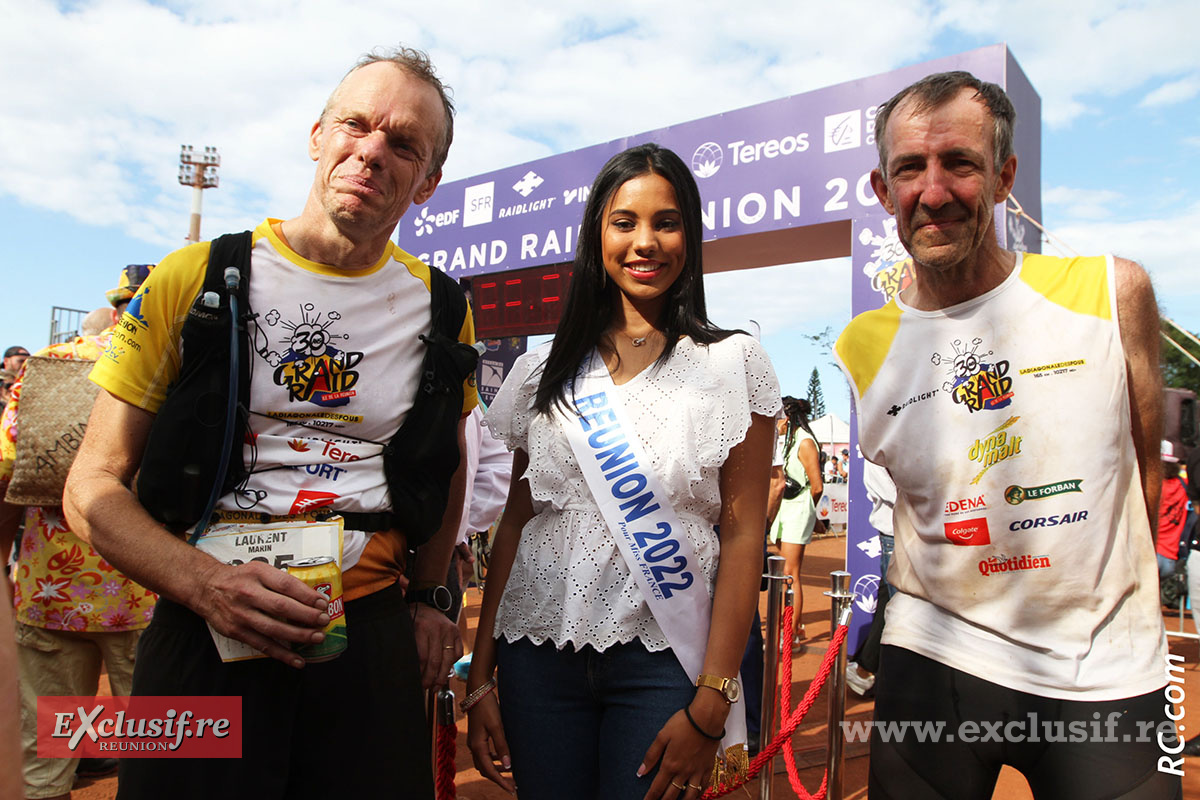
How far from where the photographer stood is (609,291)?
2010 mm

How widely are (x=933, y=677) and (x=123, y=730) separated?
5.43 feet

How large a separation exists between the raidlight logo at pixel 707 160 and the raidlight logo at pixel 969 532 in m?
5.84

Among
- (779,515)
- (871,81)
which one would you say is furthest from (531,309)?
(871,81)

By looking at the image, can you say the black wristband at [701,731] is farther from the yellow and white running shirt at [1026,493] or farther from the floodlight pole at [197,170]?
the floodlight pole at [197,170]

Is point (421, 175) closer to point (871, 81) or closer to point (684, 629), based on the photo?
point (684, 629)

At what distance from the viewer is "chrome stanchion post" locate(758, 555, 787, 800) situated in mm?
2432

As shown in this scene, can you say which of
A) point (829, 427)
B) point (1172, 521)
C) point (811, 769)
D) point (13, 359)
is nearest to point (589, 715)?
point (811, 769)

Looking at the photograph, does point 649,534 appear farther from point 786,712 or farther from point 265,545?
point 786,712

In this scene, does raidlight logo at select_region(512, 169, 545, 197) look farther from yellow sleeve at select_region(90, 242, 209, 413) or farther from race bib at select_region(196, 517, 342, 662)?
race bib at select_region(196, 517, 342, 662)

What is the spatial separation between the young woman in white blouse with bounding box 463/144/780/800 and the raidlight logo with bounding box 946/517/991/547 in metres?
0.42

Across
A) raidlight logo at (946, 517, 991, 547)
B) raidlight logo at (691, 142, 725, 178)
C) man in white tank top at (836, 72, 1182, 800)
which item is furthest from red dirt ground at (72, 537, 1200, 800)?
raidlight logo at (691, 142, 725, 178)

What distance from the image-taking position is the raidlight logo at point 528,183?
859 cm

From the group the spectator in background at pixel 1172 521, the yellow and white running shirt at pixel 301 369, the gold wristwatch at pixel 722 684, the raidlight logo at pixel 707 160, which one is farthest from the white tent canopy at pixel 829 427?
the yellow and white running shirt at pixel 301 369

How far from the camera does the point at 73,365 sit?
2.61 meters
